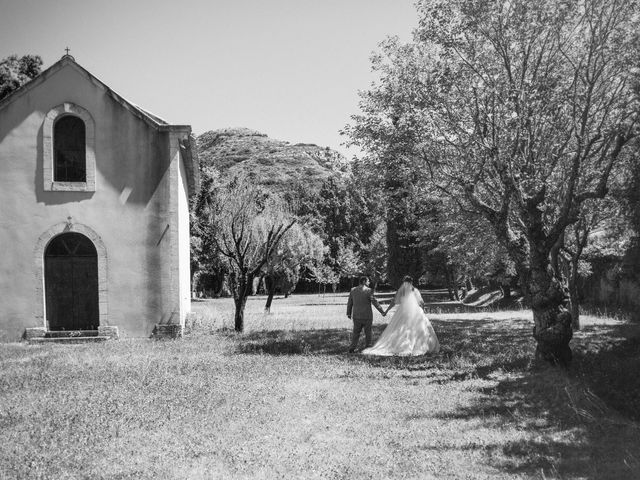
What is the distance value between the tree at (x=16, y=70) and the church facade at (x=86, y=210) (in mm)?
12412

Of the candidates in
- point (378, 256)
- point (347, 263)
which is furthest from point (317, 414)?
point (347, 263)

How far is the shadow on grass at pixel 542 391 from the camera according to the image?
6.77 metres

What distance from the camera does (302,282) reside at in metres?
75.4

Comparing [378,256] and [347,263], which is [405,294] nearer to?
[378,256]

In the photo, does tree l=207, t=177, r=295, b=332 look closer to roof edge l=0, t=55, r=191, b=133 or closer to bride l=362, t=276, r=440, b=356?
roof edge l=0, t=55, r=191, b=133

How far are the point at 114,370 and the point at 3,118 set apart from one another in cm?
1068

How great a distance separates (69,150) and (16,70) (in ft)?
48.2

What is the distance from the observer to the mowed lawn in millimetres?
6609

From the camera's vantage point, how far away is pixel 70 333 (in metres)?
18.7

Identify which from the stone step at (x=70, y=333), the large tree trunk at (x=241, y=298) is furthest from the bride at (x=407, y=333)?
the stone step at (x=70, y=333)

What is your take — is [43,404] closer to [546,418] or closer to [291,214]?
[546,418]

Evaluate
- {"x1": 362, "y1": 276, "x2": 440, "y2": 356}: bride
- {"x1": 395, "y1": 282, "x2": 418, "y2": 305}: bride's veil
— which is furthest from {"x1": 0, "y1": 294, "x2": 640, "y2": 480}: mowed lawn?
{"x1": 395, "y1": 282, "x2": 418, "y2": 305}: bride's veil

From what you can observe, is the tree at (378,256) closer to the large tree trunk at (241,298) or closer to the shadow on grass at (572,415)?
the large tree trunk at (241,298)

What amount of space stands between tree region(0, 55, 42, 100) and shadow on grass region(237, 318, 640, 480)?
19.6 meters
